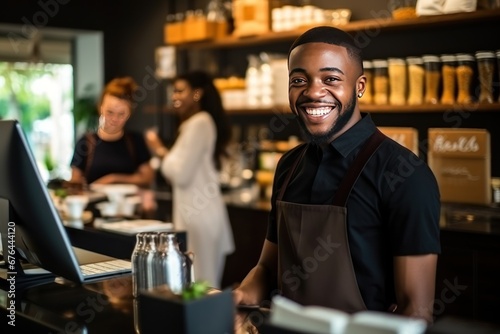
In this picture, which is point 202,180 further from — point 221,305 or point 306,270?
point 221,305

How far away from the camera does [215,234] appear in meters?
4.81

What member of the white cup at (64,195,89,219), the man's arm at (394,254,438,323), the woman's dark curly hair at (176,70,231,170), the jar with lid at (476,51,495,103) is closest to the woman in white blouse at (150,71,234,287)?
the woman's dark curly hair at (176,70,231,170)

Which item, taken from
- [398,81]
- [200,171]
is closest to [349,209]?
[398,81]

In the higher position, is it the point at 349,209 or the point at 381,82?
the point at 381,82

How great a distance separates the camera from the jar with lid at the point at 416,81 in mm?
4473

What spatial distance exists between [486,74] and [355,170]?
2.43 m

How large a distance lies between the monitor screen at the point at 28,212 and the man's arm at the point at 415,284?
0.86 metres

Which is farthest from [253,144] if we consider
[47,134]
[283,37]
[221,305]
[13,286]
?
[221,305]

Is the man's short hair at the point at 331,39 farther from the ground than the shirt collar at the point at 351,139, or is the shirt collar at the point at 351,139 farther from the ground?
the man's short hair at the point at 331,39

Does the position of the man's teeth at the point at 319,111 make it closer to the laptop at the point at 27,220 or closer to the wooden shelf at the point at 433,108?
the laptop at the point at 27,220

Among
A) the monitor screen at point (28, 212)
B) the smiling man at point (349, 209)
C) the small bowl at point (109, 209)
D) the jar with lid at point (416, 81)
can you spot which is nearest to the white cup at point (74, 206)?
the small bowl at point (109, 209)

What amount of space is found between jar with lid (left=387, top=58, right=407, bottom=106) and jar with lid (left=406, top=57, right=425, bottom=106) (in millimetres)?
54

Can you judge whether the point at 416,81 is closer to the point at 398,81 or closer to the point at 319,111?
the point at 398,81

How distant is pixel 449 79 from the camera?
4.33 m
